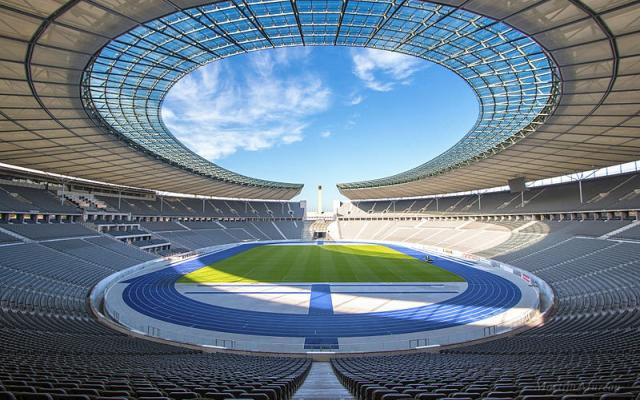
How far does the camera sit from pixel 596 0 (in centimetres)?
1139

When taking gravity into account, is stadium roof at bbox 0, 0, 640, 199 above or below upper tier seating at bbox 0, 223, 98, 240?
above

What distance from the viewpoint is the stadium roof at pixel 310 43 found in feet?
43.6

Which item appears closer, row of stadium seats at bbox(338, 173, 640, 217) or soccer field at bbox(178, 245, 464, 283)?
soccer field at bbox(178, 245, 464, 283)

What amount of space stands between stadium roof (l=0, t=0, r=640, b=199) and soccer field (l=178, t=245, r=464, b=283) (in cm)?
1456

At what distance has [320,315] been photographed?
2219 cm

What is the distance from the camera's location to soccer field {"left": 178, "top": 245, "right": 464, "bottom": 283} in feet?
109

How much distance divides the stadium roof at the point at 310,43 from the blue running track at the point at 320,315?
1351cm

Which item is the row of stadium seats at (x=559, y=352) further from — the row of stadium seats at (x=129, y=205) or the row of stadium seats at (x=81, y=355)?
the row of stadium seats at (x=129, y=205)

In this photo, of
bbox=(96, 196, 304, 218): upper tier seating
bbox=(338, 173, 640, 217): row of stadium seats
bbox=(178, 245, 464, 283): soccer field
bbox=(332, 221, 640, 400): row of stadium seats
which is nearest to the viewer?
bbox=(332, 221, 640, 400): row of stadium seats

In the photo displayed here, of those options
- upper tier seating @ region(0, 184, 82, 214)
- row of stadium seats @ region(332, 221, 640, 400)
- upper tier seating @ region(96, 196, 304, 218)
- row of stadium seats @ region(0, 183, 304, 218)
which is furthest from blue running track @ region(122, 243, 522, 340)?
upper tier seating @ region(96, 196, 304, 218)

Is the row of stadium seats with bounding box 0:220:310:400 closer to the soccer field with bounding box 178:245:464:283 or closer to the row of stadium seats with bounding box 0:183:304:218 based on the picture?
the row of stadium seats with bounding box 0:183:304:218

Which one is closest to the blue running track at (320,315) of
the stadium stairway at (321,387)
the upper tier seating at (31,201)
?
the stadium stairway at (321,387)

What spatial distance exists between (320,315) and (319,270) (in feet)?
54.0

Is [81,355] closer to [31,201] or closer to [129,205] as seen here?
[31,201]
